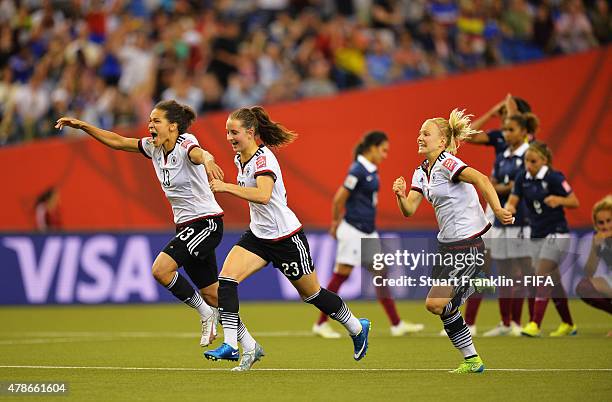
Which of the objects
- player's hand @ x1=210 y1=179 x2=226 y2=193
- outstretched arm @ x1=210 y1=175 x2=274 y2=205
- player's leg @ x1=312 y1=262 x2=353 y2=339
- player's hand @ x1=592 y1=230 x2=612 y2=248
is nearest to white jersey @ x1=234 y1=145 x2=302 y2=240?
outstretched arm @ x1=210 y1=175 x2=274 y2=205

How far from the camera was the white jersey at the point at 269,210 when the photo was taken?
10.2m

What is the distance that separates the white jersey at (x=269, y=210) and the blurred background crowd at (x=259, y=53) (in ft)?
41.4

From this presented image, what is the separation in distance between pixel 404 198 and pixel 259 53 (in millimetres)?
14238

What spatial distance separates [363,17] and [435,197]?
49.7 ft

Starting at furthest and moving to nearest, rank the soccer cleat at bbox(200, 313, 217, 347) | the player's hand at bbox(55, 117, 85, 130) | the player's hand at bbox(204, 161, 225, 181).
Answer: the soccer cleat at bbox(200, 313, 217, 347)
the player's hand at bbox(55, 117, 85, 130)
the player's hand at bbox(204, 161, 225, 181)

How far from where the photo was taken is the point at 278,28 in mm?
24297

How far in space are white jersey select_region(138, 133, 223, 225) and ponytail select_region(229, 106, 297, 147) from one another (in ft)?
3.05

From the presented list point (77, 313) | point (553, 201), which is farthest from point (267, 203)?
point (77, 313)

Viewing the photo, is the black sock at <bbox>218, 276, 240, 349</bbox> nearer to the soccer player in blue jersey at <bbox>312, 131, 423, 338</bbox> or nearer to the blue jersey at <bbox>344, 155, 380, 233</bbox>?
the soccer player in blue jersey at <bbox>312, 131, 423, 338</bbox>

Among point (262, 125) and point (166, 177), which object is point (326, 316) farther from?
point (262, 125)

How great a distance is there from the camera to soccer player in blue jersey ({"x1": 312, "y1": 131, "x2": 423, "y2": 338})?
47.6 feet

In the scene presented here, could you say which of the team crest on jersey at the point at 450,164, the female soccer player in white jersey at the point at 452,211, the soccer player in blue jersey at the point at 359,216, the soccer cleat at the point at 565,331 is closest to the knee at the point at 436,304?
the female soccer player in white jersey at the point at 452,211

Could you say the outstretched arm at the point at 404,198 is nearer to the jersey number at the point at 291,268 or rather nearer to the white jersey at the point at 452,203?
the white jersey at the point at 452,203

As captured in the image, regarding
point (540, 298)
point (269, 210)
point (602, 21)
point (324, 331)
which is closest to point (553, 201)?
point (540, 298)
